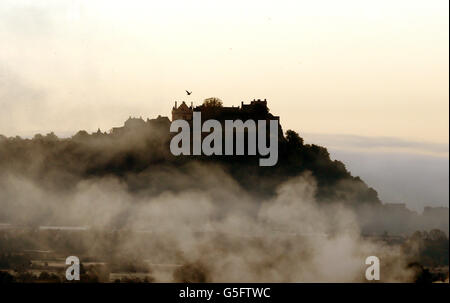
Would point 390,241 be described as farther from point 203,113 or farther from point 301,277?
point 203,113

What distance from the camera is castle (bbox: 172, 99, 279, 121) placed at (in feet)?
422

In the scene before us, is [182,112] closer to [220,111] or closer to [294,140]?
[220,111]

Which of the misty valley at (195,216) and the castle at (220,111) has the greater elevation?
the castle at (220,111)

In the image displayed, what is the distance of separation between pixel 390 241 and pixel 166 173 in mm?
43319

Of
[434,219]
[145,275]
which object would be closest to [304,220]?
[434,219]

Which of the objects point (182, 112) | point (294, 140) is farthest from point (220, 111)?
point (294, 140)

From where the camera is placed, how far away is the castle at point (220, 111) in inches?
5064

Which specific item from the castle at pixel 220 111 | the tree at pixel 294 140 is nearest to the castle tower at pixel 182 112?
the castle at pixel 220 111

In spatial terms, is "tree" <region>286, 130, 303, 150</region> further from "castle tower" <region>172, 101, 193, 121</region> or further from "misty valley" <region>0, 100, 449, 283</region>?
"castle tower" <region>172, 101, 193, 121</region>

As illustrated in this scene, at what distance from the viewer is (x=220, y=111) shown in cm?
13050

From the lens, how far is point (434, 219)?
121000 millimetres

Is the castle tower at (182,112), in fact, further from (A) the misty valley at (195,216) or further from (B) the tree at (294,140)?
(B) the tree at (294,140)

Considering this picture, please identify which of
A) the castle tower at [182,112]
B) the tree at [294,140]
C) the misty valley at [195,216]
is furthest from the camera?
the tree at [294,140]

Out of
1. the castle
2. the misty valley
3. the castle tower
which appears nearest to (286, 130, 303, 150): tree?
the misty valley
